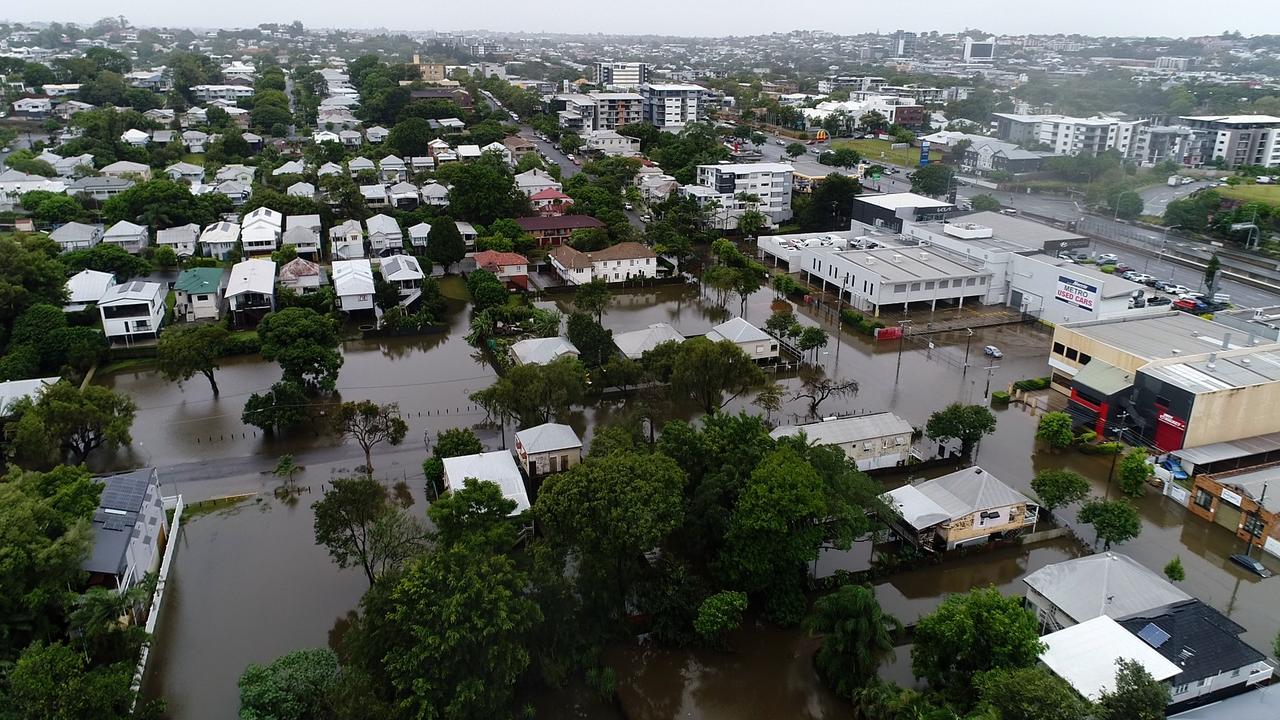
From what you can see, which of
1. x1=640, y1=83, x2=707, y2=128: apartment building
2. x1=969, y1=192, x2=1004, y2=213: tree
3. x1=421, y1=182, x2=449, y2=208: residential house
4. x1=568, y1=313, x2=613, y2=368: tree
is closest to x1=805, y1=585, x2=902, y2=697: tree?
x1=568, y1=313, x2=613, y2=368: tree

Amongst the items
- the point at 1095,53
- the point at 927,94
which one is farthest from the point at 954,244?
the point at 1095,53

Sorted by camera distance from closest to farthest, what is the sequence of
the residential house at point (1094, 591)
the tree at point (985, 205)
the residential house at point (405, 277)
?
the residential house at point (1094, 591) → the residential house at point (405, 277) → the tree at point (985, 205)

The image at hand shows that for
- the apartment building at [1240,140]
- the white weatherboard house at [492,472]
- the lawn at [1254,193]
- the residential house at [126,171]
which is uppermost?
the apartment building at [1240,140]

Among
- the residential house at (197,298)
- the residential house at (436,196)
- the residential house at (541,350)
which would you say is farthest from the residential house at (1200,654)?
the residential house at (436,196)

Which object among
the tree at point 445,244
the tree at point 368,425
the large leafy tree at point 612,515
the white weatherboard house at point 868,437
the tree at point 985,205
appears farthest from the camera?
the tree at point 985,205

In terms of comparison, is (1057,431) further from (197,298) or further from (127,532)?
(197,298)

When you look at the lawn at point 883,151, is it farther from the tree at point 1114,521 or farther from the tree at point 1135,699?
the tree at point 1135,699

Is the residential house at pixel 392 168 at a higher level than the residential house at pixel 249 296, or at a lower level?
higher
